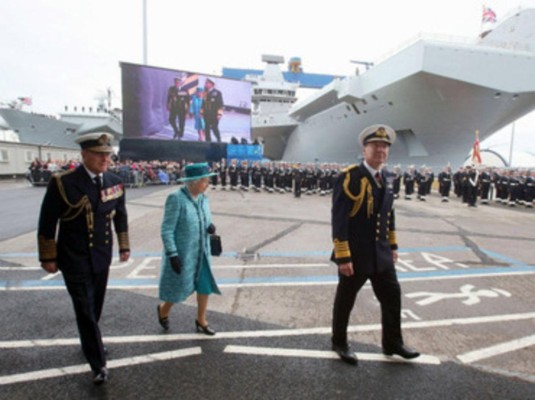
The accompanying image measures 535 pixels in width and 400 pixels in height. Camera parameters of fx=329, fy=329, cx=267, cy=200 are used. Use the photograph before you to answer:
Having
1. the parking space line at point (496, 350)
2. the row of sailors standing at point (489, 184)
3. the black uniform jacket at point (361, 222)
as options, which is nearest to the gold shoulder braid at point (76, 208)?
the black uniform jacket at point (361, 222)

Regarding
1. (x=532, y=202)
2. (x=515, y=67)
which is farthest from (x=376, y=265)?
(x=515, y=67)

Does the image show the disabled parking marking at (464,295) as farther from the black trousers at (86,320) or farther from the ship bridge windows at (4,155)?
the ship bridge windows at (4,155)

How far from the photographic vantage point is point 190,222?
2.97 metres

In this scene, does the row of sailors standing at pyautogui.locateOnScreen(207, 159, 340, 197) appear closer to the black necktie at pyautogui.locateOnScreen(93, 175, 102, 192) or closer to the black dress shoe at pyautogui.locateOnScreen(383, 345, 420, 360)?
the black dress shoe at pyautogui.locateOnScreen(383, 345, 420, 360)

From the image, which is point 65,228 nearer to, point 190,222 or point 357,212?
point 190,222

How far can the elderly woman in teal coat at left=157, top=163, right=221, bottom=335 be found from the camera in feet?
9.50

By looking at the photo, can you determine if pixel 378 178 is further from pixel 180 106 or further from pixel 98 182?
pixel 180 106

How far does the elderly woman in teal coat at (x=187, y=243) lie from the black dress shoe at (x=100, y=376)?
729mm

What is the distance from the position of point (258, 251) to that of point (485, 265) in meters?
3.91

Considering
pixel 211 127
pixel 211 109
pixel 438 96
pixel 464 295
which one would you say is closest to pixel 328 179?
pixel 438 96

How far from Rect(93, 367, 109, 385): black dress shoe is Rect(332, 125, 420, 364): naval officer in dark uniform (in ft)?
5.99

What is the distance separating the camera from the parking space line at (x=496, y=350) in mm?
2830

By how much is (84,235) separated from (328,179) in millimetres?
16725

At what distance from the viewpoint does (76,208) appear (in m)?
2.43
